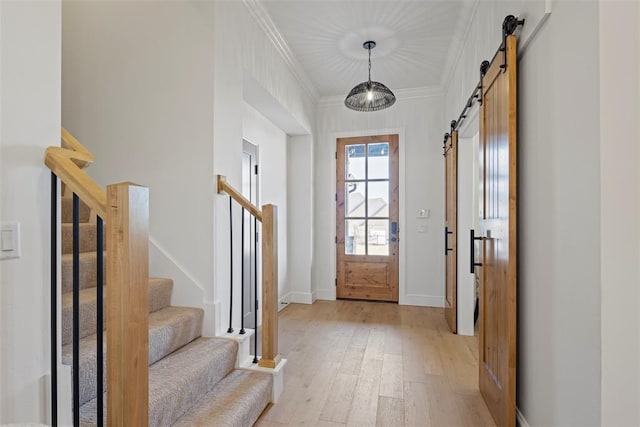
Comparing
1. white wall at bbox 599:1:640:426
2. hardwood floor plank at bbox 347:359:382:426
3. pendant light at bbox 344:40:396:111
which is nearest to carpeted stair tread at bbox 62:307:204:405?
hardwood floor plank at bbox 347:359:382:426

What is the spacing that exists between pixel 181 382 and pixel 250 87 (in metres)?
2.37

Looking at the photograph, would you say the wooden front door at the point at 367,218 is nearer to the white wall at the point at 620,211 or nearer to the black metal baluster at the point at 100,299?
the black metal baluster at the point at 100,299

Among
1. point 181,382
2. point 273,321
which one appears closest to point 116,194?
point 181,382

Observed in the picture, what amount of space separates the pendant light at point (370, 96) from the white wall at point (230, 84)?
0.81 m

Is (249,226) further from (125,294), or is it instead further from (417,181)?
(125,294)

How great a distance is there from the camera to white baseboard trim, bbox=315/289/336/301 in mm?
4777

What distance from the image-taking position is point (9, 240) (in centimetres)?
102

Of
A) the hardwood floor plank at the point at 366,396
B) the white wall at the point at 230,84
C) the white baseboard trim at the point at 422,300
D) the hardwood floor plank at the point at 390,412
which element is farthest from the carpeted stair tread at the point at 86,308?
the white baseboard trim at the point at 422,300

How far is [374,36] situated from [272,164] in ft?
5.95

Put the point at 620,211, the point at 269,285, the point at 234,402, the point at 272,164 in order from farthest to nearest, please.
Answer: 1. the point at 272,164
2. the point at 269,285
3. the point at 234,402
4. the point at 620,211

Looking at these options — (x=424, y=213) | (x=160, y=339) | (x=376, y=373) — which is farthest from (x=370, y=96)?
(x=160, y=339)

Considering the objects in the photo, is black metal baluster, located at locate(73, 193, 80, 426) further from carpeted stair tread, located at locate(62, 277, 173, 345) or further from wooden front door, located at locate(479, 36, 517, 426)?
wooden front door, located at locate(479, 36, 517, 426)

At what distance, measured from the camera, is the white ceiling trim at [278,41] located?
2.75 m

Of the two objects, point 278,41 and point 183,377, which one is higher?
point 278,41
